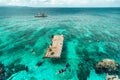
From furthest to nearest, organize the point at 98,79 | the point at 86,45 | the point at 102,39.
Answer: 1. the point at 102,39
2. the point at 86,45
3. the point at 98,79

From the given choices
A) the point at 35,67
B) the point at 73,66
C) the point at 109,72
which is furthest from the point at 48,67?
the point at 109,72

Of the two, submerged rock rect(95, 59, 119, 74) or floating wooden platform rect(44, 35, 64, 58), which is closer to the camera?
submerged rock rect(95, 59, 119, 74)

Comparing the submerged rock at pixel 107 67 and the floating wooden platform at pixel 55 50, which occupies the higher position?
the floating wooden platform at pixel 55 50

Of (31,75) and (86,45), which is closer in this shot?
(31,75)

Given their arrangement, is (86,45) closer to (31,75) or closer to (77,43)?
(77,43)

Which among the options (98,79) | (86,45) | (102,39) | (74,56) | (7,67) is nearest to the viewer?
(98,79)

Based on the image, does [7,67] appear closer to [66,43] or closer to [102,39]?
[66,43]

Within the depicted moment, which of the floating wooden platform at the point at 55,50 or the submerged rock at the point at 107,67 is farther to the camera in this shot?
the floating wooden platform at the point at 55,50

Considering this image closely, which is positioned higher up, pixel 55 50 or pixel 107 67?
pixel 55 50

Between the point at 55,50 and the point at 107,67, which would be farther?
the point at 55,50

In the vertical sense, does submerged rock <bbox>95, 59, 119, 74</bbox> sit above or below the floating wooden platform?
below
